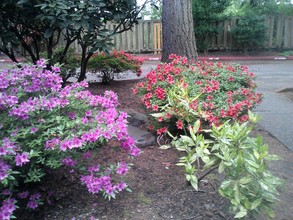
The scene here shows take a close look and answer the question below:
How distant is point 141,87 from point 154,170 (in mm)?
1384

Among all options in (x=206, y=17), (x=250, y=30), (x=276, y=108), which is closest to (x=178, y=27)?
(x=276, y=108)

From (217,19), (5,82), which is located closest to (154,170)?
(5,82)

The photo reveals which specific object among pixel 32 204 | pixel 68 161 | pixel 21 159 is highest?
pixel 21 159

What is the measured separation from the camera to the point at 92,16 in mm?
4363

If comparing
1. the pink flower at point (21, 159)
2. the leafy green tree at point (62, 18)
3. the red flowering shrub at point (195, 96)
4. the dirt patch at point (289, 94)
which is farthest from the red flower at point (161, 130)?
the dirt patch at point (289, 94)

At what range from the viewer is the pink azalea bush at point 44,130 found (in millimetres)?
2211

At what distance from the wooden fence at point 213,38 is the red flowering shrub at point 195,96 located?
11805 millimetres

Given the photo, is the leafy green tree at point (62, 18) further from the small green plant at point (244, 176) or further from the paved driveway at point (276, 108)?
the paved driveway at point (276, 108)

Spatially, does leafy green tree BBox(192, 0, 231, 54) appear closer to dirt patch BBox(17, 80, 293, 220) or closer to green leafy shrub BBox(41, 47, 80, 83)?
green leafy shrub BBox(41, 47, 80, 83)

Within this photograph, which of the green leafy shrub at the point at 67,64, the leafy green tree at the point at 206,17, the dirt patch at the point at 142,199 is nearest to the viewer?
the dirt patch at the point at 142,199

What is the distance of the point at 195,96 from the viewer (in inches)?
152

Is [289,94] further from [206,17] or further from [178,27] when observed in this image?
[206,17]

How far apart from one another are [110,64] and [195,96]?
111 inches

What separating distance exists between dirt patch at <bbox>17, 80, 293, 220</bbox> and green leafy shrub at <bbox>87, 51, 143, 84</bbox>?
314 cm
